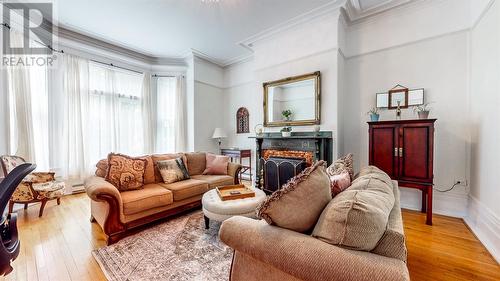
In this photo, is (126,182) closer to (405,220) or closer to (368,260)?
(368,260)

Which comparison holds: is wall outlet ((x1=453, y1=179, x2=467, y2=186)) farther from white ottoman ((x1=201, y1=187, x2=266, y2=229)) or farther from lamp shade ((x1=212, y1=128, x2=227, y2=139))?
lamp shade ((x1=212, y1=128, x2=227, y2=139))

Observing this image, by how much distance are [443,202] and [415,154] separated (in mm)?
926

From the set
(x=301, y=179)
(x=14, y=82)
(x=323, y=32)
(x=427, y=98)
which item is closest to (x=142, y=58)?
(x=14, y=82)

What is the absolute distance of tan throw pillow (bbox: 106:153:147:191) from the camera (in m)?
2.56

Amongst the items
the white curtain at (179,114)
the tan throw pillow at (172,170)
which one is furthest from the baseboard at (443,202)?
the white curtain at (179,114)

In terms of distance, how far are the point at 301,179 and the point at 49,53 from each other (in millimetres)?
4927

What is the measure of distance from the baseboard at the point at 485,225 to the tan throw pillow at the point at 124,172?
382cm

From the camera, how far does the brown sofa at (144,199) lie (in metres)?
2.15

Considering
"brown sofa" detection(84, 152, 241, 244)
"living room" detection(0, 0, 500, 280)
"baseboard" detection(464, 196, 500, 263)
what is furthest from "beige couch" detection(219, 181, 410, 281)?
"baseboard" detection(464, 196, 500, 263)

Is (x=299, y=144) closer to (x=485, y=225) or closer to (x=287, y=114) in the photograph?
(x=287, y=114)

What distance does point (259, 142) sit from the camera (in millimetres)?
4238

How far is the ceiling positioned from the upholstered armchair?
7.93 ft

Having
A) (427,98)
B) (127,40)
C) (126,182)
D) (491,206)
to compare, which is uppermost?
(127,40)

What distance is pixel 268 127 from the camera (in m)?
4.32
